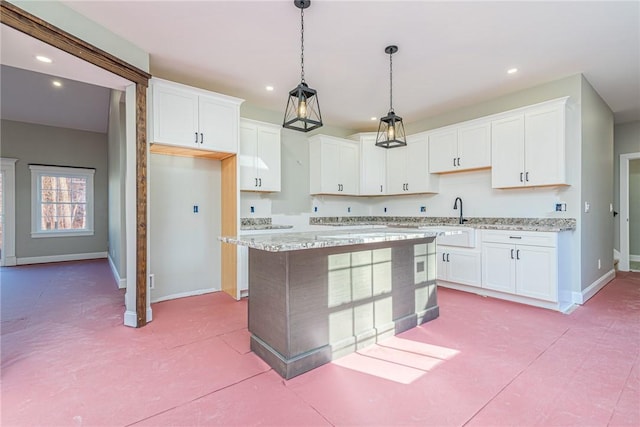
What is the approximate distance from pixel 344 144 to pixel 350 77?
5.65 ft

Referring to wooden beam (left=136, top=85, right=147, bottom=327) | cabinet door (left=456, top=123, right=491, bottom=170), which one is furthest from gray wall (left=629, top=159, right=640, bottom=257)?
wooden beam (left=136, top=85, right=147, bottom=327)

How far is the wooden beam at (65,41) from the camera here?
2016 millimetres

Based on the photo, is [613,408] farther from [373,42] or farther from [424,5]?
[373,42]

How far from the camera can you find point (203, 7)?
2473 millimetres

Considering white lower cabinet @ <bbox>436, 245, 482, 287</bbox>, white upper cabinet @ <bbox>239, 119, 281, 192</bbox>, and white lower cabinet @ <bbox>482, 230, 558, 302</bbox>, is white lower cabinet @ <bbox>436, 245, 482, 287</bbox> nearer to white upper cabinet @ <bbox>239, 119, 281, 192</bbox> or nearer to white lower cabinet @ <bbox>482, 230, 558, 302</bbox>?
white lower cabinet @ <bbox>482, 230, 558, 302</bbox>

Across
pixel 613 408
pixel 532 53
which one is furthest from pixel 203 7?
pixel 613 408

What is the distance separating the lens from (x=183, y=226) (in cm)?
402

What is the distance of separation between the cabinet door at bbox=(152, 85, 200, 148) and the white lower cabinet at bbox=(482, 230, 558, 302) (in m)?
3.93

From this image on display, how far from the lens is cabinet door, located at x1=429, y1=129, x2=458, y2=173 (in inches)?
182

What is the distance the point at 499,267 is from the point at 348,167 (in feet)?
9.34

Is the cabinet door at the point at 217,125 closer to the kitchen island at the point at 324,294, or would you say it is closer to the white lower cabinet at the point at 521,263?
the kitchen island at the point at 324,294

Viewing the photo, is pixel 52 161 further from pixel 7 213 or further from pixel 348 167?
pixel 348 167

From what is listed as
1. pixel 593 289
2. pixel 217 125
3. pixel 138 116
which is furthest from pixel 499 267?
pixel 138 116

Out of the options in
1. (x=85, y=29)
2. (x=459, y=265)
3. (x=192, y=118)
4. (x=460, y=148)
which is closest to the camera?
(x=85, y=29)
